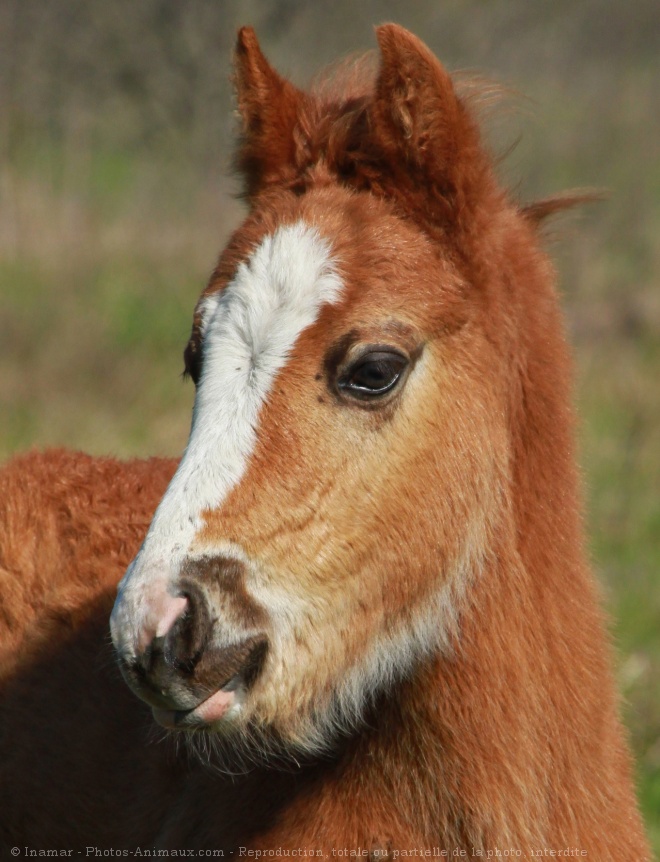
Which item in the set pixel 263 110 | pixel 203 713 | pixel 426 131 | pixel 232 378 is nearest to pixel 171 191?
pixel 263 110

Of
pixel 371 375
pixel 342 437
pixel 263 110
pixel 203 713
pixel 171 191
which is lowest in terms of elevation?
pixel 171 191

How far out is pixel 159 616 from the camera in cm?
239

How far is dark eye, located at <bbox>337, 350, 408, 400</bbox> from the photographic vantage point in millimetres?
2682

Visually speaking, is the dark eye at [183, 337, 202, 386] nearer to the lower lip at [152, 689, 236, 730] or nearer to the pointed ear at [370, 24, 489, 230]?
the pointed ear at [370, 24, 489, 230]

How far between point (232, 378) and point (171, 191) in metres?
11.0

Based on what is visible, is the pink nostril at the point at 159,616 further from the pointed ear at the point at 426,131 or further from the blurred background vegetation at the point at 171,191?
the blurred background vegetation at the point at 171,191

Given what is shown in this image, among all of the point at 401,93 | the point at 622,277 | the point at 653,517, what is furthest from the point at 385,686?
the point at 622,277

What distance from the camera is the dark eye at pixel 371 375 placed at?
2.68 meters

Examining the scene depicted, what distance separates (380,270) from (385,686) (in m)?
1.11

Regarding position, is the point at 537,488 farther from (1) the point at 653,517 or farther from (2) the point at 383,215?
(1) the point at 653,517

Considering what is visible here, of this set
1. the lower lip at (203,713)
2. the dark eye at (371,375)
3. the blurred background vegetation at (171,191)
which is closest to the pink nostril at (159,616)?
the lower lip at (203,713)

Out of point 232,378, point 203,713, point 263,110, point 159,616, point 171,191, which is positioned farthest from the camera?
point 171,191

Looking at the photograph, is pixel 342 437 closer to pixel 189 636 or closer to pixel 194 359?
pixel 194 359

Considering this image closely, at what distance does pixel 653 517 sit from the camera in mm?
7977
